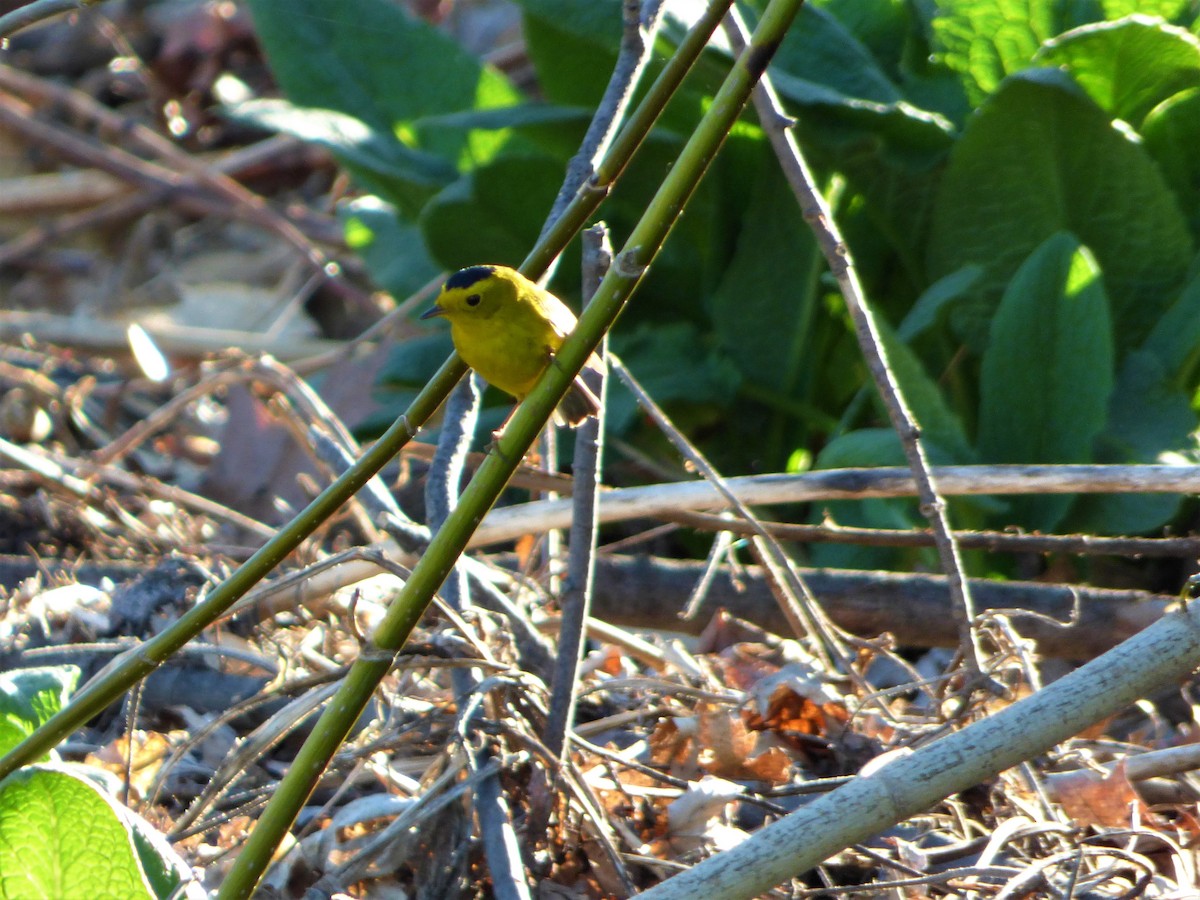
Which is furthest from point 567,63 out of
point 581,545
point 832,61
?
point 581,545

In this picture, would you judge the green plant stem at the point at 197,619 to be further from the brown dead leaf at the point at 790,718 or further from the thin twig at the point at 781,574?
the brown dead leaf at the point at 790,718

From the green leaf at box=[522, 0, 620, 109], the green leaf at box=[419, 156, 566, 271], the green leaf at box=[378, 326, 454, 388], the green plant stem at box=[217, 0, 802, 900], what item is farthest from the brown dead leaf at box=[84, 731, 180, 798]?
the green leaf at box=[522, 0, 620, 109]

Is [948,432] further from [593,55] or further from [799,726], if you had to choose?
[593,55]

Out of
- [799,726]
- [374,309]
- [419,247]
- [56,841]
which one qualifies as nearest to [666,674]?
[799,726]

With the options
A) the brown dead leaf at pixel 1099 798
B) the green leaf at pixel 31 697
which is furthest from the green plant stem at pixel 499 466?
the brown dead leaf at pixel 1099 798

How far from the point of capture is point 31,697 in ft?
4.28

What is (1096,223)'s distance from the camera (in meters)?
3.14

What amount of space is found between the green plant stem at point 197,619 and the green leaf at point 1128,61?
2.21m

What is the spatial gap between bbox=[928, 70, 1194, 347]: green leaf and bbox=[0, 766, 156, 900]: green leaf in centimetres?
239

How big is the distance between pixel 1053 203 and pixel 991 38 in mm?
406

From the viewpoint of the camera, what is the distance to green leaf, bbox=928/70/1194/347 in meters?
2.95

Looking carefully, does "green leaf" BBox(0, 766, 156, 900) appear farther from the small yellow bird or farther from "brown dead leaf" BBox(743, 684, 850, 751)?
"brown dead leaf" BBox(743, 684, 850, 751)

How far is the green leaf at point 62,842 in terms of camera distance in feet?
3.95

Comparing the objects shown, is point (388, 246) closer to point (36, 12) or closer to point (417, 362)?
point (417, 362)
